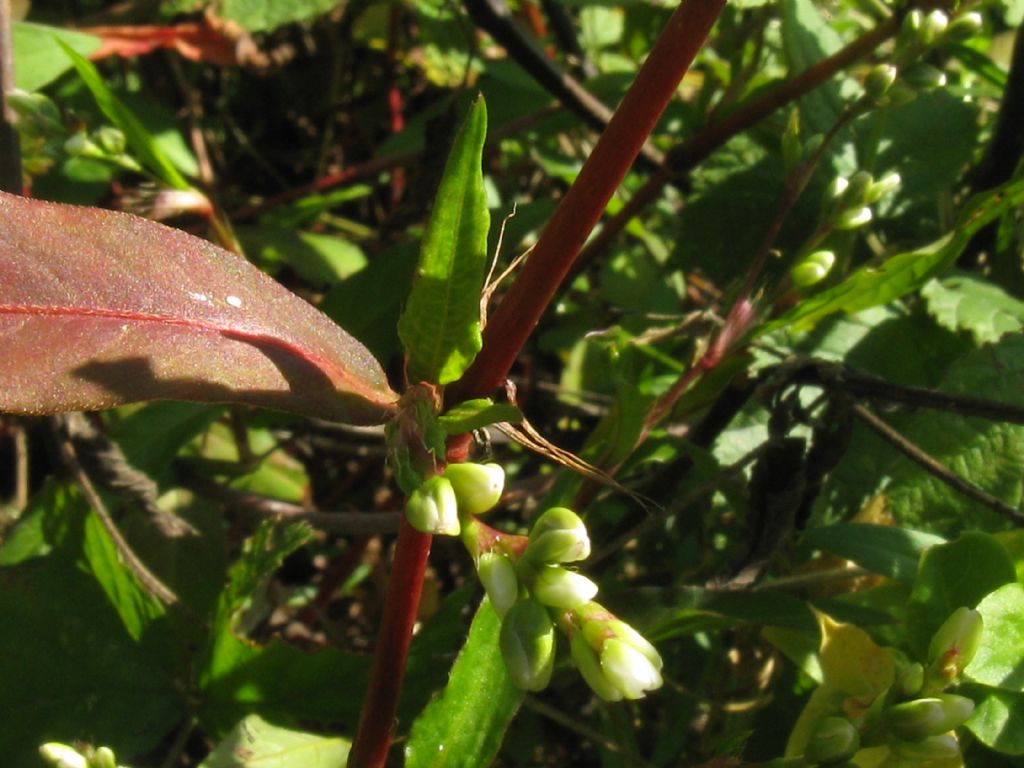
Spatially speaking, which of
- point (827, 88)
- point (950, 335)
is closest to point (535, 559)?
point (950, 335)

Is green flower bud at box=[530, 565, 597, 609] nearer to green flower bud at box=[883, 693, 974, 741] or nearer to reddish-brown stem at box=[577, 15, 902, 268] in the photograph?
green flower bud at box=[883, 693, 974, 741]

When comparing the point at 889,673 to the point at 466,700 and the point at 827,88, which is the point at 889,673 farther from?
the point at 827,88

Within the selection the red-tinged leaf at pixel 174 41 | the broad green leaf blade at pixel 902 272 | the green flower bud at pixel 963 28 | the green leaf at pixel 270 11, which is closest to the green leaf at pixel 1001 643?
the broad green leaf blade at pixel 902 272

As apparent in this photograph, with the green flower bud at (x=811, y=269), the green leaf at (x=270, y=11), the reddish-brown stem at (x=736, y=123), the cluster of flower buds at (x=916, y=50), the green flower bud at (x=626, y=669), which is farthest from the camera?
the green leaf at (x=270, y=11)

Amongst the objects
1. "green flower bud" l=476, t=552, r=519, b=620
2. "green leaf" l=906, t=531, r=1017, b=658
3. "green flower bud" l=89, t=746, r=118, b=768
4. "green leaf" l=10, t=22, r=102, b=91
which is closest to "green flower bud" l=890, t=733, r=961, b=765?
"green leaf" l=906, t=531, r=1017, b=658

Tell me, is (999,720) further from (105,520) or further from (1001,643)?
(105,520)

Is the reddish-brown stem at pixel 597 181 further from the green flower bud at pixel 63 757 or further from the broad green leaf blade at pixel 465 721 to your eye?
the green flower bud at pixel 63 757

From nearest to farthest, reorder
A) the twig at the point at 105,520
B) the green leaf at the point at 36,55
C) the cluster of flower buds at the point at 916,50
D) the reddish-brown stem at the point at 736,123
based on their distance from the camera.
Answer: the cluster of flower buds at the point at 916,50, the twig at the point at 105,520, the reddish-brown stem at the point at 736,123, the green leaf at the point at 36,55

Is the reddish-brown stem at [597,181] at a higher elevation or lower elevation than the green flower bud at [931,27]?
lower
